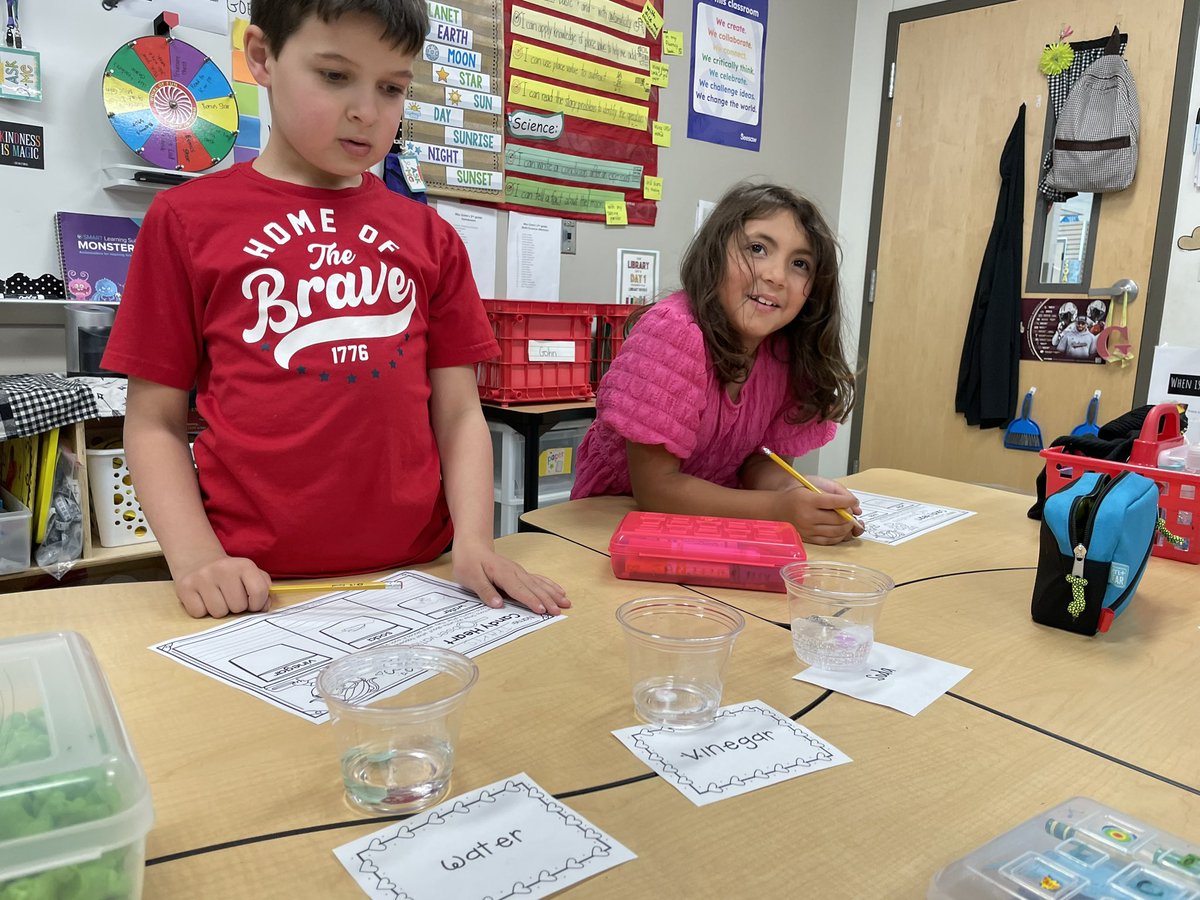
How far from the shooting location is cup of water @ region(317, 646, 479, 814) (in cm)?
57

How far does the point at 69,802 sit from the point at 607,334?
92.2 inches

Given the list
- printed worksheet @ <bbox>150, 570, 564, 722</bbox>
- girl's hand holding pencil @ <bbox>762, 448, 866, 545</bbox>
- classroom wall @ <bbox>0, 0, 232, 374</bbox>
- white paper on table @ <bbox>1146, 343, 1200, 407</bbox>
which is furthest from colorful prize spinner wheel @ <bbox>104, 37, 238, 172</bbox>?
white paper on table @ <bbox>1146, 343, 1200, 407</bbox>

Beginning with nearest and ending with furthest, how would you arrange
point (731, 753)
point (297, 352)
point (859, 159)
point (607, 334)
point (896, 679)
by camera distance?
point (731, 753), point (896, 679), point (297, 352), point (607, 334), point (859, 159)

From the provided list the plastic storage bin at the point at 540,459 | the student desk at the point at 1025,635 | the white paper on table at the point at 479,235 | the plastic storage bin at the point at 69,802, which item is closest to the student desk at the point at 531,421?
the plastic storage bin at the point at 540,459

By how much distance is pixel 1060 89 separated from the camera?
312 centimetres

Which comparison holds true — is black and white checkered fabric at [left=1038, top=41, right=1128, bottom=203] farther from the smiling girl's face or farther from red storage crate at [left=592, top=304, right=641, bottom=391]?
the smiling girl's face

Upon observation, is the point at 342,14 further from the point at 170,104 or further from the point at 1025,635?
the point at 170,104

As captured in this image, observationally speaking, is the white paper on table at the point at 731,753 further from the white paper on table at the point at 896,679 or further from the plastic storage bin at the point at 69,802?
the plastic storage bin at the point at 69,802

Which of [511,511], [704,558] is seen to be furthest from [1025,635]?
[511,511]

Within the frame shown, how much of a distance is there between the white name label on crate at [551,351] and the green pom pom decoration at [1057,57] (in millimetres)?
2182

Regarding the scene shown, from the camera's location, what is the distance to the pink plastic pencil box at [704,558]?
3.50ft

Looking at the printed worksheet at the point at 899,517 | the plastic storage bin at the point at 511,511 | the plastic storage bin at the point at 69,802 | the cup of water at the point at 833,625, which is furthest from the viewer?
the plastic storage bin at the point at 511,511

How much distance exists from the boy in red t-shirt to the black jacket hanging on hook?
2706mm

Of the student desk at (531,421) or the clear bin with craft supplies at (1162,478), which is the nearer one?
the clear bin with craft supplies at (1162,478)
